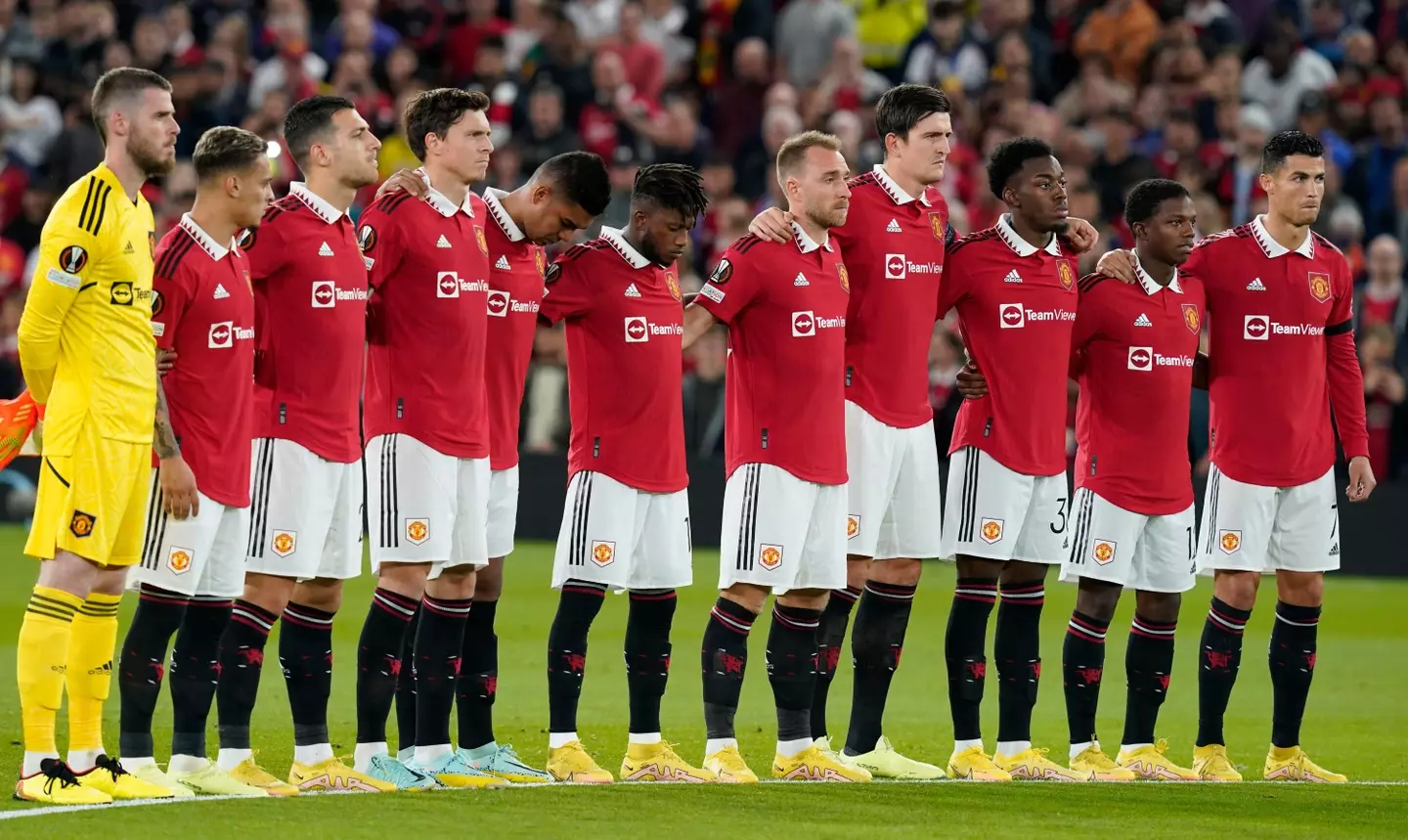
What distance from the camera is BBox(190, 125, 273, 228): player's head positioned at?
8.49 m

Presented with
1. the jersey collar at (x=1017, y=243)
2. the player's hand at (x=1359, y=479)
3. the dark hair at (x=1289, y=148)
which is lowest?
the player's hand at (x=1359, y=479)

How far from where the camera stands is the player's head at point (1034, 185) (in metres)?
10.1

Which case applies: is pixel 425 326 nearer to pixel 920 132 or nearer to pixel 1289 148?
pixel 920 132

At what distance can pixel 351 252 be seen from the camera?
881 centimetres

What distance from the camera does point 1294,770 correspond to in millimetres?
10148

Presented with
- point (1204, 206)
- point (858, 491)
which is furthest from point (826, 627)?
point (1204, 206)

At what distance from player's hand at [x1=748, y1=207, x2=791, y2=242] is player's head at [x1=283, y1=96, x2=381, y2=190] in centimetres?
177

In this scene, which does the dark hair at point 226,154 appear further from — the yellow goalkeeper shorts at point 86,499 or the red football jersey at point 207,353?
the yellow goalkeeper shorts at point 86,499

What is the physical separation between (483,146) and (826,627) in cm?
276

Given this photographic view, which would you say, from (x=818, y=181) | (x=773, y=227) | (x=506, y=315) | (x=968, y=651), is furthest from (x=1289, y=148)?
(x=506, y=315)

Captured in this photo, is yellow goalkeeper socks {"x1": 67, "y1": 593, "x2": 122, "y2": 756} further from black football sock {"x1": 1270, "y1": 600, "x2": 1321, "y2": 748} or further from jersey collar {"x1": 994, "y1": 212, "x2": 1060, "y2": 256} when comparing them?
black football sock {"x1": 1270, "y1": 600, "x2": 1321, "y2": 748}

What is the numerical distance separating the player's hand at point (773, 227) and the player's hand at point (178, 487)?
2.80 m

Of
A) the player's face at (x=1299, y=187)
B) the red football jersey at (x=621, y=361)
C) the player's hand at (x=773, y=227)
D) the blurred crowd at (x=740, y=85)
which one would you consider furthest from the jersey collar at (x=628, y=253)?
the blurred crowd at (x=740, y=85)

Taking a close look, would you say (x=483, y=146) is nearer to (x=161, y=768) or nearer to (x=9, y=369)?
(x=161, y=768)
